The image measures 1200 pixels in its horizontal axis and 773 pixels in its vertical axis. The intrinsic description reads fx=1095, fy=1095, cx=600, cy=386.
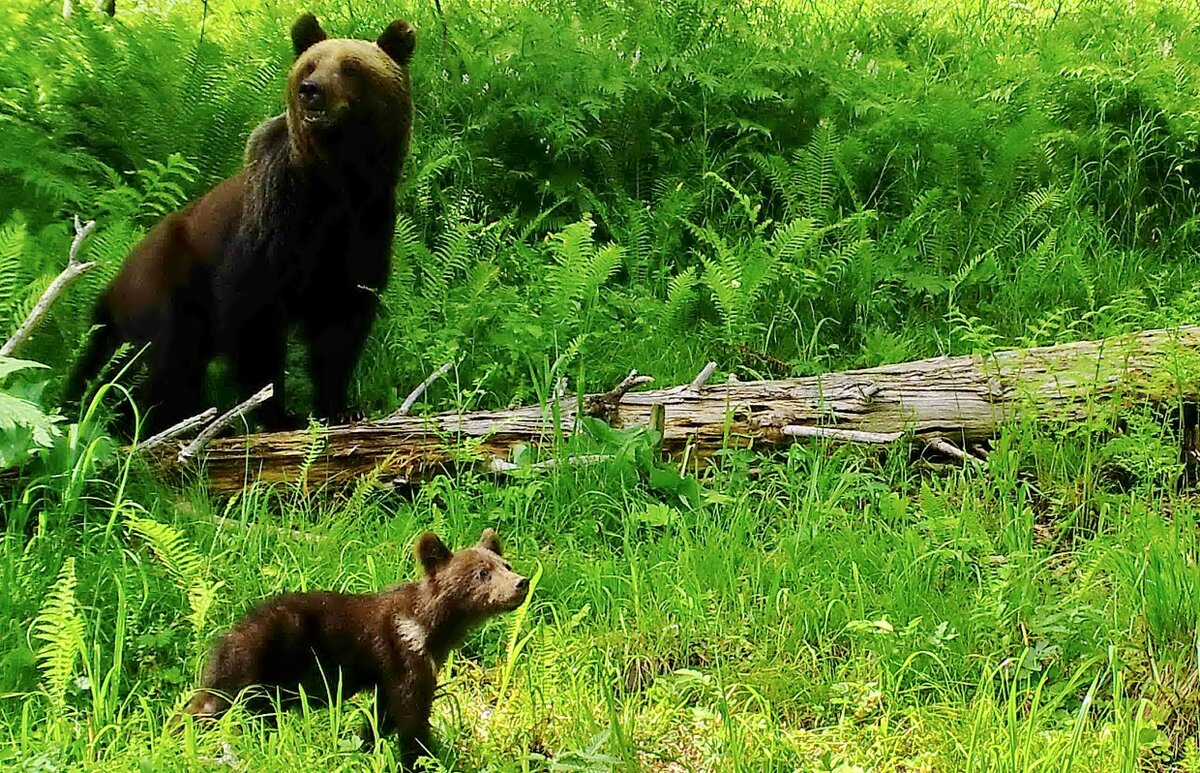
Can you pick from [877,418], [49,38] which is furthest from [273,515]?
[49,38]

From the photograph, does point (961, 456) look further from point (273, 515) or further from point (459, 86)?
point (459, 86)

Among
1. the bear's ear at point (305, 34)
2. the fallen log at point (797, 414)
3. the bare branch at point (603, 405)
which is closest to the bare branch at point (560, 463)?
the fallen log at point (797, 414)

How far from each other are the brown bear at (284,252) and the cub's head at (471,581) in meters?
2.26

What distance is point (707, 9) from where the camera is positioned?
7727 millimetres

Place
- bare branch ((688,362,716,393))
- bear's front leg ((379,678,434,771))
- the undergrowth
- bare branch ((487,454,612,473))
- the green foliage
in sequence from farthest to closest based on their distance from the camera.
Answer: bare branch ((688,362,716,393)), bare branch ((487,454,612,473)), the green foliage, the undergrowth, bear's front leg ((379,678,434,771))

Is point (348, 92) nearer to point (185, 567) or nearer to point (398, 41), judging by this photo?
point (398, 41)

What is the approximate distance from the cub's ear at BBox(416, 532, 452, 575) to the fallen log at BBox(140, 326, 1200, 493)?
1.31 m

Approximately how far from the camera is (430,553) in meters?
2.95

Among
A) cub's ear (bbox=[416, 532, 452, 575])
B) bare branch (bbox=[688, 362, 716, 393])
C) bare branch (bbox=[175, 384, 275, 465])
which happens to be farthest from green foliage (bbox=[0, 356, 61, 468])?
bare branch (bbox=[688, 362, 716, 393])

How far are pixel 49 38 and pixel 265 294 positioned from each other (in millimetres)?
2758

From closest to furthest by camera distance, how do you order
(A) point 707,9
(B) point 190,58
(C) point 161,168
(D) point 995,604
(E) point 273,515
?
(D) point 995,604, (E) point 273,515, (C) point 161,168, (B) point 190,58, (A) point 707,9

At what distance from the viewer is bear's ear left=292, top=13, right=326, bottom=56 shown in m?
5.00

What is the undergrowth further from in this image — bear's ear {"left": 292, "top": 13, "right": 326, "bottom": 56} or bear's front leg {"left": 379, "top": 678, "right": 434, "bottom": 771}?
bear's ear {"left": 292, "top": 13, "right": 326, "bottom": 56}

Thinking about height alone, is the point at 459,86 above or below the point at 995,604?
above
